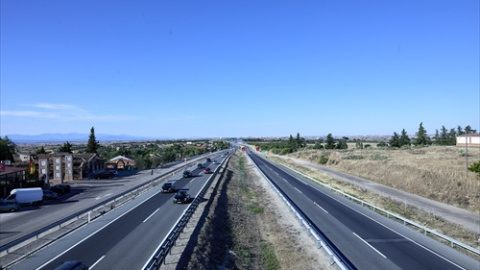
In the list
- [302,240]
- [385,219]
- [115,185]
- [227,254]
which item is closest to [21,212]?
[115,185]

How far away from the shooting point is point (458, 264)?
1656 centimetres

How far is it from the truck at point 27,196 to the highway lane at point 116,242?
16994 mm

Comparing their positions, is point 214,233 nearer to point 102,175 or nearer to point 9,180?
point 9,180

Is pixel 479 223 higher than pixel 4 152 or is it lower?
lower

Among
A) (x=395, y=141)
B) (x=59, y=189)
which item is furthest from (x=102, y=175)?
(x=395, y=141)

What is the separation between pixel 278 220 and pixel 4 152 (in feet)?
258

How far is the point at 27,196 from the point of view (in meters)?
38.5

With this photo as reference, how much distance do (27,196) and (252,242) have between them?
3017 centimetres

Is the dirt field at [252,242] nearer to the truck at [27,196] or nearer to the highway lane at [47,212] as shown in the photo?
the highway lane at [47,212]

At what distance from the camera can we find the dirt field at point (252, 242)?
1808cm

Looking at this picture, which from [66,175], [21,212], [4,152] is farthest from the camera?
[4,152]

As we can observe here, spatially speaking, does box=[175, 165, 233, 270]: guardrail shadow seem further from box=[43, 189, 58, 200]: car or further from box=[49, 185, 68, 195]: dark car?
box=[49, 185, 68, 195]: dark car

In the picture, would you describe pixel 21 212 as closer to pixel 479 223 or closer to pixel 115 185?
pixel 115 185

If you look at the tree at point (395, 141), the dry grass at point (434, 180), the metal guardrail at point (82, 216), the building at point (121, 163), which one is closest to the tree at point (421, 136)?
the tree at point (395, 141)
